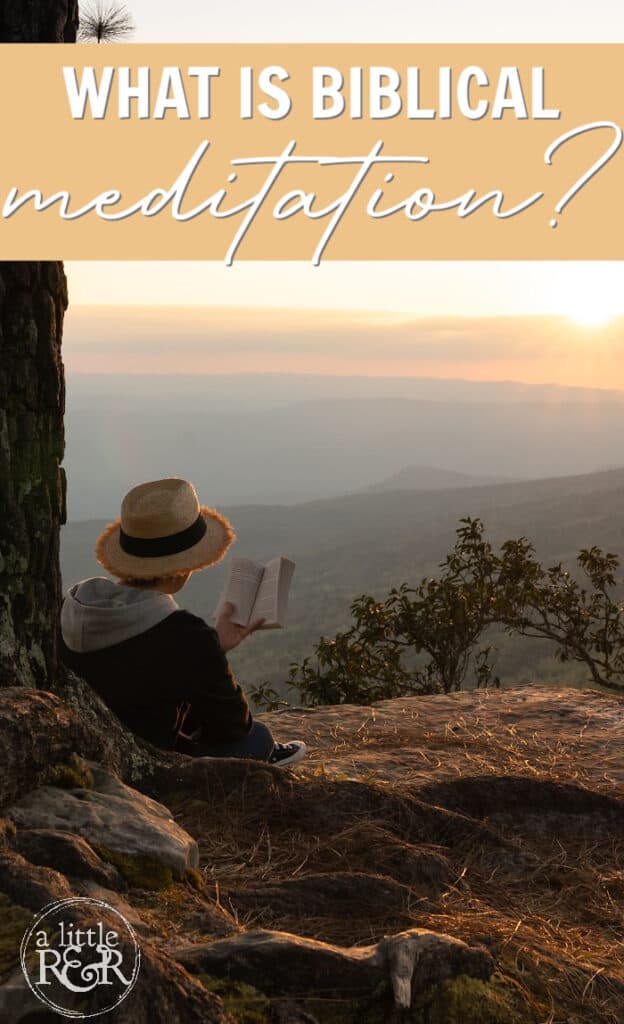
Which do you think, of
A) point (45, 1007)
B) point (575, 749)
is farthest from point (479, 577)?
point (45, 1007)

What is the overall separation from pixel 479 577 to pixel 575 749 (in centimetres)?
506

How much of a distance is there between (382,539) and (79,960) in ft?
236

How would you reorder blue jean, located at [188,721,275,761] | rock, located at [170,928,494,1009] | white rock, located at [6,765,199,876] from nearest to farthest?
rock, located at [170,928,494,1009], white rock, located at [6,765,199,876], blue jean, located at [188,721,275,761]

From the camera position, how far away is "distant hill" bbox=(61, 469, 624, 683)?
4188cm

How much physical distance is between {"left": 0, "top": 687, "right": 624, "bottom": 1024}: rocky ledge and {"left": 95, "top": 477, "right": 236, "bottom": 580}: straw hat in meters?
0.66

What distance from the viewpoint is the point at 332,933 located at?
2799 millimetres

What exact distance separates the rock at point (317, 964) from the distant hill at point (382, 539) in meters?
20.7

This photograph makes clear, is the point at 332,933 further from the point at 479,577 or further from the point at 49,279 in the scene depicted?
the point at 479,577

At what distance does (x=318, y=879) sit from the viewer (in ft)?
10.0

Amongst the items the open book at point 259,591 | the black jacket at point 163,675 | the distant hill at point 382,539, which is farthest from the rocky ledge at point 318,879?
the distant hill at point 382,539

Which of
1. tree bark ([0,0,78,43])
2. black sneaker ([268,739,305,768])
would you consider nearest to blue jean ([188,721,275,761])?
black sneaker ([268,739,305,768])

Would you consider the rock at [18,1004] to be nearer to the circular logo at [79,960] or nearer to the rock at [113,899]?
the circular logo at [79,960]

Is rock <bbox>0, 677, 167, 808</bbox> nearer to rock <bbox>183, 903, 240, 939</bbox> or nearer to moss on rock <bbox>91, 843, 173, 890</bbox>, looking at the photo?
moss on rock <bbox>91, 843, 173, 890</bbox>

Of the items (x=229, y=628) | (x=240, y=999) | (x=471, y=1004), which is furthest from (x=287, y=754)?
(x=240, y=999)
